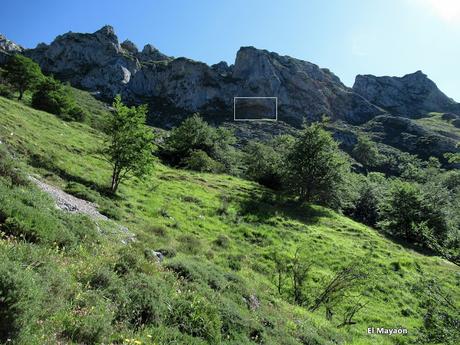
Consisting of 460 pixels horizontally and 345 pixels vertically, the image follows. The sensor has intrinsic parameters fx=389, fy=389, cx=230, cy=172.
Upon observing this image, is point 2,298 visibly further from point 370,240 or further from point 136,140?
point 370,240

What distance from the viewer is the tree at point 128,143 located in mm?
29141

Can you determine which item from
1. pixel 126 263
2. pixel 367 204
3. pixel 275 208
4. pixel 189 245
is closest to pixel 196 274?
pixel 126 263

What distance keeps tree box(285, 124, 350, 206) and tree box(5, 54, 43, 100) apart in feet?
144

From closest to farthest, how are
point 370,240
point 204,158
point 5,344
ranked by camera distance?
point 5,344
point 370,240
point 204,158

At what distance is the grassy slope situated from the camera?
18.8 m

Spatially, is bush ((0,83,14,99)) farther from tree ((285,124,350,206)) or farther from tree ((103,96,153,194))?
tree ((285,124,350,206))

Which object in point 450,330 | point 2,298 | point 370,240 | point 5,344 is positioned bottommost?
point 370,240

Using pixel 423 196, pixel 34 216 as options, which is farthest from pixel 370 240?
pixel 34 216

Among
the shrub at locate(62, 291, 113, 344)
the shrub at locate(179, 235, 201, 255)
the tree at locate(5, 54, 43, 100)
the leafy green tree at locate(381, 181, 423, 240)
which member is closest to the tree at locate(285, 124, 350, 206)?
the leafy green tree at locate(381, 181, 423, 240)

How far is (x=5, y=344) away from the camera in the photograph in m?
5.42

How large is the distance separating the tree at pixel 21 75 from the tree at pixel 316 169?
43.8 metres

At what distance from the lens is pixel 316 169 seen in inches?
1943

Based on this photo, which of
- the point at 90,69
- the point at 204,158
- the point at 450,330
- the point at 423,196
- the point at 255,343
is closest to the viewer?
the point at 255,343

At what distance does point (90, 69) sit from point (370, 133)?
144157 mm
